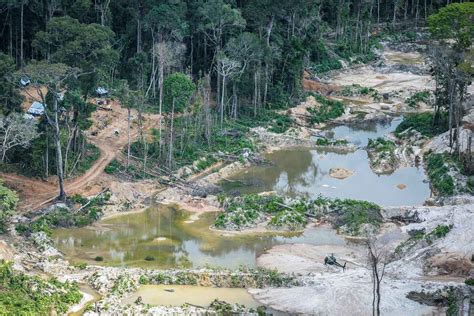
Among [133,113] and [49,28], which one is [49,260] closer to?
[49,28]

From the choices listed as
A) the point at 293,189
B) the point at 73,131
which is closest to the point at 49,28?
the point at 73,131

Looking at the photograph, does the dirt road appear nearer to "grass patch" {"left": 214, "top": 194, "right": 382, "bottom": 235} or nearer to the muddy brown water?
"grass patch" {"left": 214, "top": 194, "right": 382, "bottom": 235}

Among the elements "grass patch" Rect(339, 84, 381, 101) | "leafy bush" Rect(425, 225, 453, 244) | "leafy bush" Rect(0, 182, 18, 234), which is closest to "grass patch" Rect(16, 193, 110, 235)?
"leafy bush" Rect(0, 182, 18, 234)

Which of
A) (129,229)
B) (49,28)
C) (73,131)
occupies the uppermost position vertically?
(49,28)

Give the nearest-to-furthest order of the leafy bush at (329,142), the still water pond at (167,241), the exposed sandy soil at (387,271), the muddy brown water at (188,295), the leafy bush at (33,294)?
the leafy bush at (33,294) < the exposed sandy soil at (387,271) < the muddy brown water at (188,295) < the still water pond at (167,241) < the leafy bush at (329,142)

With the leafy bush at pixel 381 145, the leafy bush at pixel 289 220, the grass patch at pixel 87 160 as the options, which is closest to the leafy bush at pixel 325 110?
the leafy bush at pixel 381 145

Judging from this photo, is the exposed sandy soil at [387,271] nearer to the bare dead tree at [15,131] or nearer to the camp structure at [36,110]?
the bare dead tree at [15,131]
